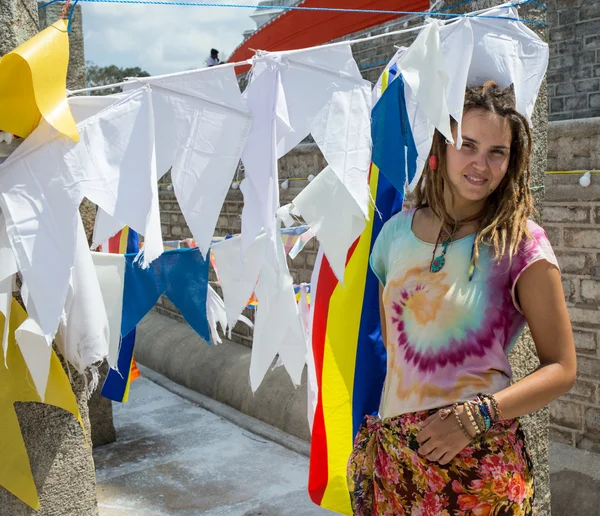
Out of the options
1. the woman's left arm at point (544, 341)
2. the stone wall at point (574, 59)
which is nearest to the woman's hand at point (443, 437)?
the woman's left arm at point (544, 341)

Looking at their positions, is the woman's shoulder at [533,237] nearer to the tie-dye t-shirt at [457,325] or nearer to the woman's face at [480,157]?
the tie-dye t-shirt at [457,325]

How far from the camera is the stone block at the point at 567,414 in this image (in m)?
3.88

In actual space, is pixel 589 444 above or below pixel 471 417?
below

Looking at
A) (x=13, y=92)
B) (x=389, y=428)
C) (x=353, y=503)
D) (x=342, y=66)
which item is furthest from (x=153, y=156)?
(x=353, y=503)

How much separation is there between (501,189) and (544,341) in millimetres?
375

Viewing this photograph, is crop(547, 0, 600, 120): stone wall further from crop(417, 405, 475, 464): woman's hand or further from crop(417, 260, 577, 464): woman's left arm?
crop(417, 405, 475, 464): woman's hand

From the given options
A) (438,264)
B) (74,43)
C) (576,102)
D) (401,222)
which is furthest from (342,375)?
Answer: (576,102)

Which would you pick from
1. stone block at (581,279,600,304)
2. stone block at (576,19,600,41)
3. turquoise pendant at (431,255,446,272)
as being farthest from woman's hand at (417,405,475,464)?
stone block at (576,19,600,41)

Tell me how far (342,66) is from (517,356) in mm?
1182

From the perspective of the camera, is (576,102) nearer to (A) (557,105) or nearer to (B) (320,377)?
(A) (557,105)

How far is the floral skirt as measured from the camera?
5.27ft

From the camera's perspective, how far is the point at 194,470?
469cm

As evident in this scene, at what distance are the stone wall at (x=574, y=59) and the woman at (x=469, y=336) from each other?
7.24m

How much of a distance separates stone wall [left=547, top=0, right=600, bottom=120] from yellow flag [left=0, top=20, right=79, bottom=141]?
25.0 ft
